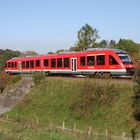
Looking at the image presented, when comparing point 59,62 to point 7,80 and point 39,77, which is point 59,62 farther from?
point 7,80

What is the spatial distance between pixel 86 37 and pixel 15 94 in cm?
3063

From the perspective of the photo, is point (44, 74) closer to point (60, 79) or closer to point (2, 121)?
point (60, 79)

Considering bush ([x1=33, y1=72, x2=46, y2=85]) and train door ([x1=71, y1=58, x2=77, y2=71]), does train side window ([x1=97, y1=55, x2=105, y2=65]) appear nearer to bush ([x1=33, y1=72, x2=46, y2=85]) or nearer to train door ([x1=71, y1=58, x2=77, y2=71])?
train door ([x1=71, y1=58, x2=77, y2=71])

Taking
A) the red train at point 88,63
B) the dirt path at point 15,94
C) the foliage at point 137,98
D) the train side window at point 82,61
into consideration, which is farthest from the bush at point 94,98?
the dirt path at point 15,94

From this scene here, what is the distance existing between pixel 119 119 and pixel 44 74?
18.6m

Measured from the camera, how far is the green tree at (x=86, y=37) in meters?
74.9

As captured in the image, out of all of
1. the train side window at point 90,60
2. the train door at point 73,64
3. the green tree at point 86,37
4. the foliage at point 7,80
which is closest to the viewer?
the train side window at point 90,60

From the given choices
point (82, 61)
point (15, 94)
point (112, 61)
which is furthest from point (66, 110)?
point (15, 94)

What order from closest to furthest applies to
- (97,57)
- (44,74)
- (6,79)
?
(97,57), (44,74), (6,79)

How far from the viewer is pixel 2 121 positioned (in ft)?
126

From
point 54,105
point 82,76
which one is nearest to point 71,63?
point 82,76

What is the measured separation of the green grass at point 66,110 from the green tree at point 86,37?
2971 cm

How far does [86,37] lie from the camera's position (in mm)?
75562

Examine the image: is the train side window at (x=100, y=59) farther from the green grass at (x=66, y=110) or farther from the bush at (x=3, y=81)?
the bush at (x=3, y=81)
